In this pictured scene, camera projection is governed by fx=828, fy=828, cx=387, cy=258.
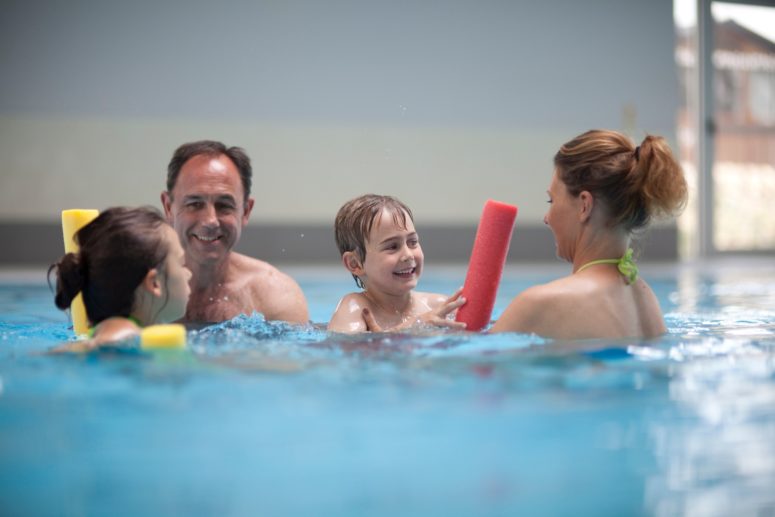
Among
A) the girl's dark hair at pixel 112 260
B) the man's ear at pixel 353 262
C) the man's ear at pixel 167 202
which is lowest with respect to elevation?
the man's ear at pixel 353 262

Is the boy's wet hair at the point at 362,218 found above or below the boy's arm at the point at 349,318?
above

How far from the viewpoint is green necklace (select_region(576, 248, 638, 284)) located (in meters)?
2.85

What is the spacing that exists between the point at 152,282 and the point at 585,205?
1.48m

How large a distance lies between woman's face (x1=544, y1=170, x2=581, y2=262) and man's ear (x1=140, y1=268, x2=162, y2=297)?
1.36 meters

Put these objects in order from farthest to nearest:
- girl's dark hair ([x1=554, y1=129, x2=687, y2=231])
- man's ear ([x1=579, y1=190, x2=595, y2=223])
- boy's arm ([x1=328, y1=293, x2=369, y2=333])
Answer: boy's arm ([x1=328, y1=293, x2=369, y2=333])
man's ear ([x1=579, y1=190, x2=595, y2=223])
girl's dark hair ([x1=554, y1=129, x2=687, y2=231])

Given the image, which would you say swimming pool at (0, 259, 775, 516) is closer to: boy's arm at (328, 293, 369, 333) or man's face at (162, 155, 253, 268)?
boy's arm at (328, 293, 369, 333)

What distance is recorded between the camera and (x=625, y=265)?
9.36 feet

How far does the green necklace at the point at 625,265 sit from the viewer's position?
9.34ft

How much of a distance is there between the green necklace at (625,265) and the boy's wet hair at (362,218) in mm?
877

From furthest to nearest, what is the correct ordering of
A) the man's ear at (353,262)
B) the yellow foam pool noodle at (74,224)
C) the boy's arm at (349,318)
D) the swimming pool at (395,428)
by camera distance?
the man's ear at (353,262), the boy's arm at (349,318), the yellow foam pool noodle at (74,224), the swimming pool at (395,428)

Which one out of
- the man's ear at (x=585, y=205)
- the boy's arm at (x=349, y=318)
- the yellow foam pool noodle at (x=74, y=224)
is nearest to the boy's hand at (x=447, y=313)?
the boy's arm at (x=349, y=318)

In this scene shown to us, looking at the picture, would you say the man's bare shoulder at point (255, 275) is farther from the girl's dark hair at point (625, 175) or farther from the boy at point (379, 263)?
the girl's dark hair at point (625, 175)

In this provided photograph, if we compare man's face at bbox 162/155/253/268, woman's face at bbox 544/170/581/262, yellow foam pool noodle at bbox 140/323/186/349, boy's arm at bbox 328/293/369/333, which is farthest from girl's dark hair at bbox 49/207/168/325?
woman's face at bbox 544/170/581/262

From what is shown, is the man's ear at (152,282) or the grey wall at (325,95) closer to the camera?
the man's ear at (152,282)
